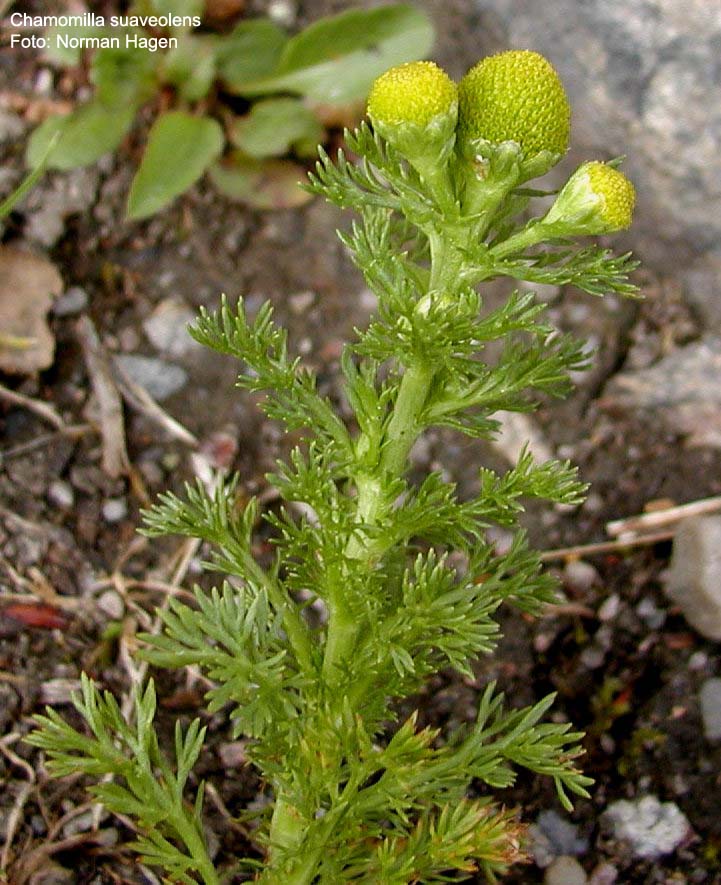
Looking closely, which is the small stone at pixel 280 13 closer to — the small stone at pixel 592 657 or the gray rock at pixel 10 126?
the gray rock at pixel 10 126

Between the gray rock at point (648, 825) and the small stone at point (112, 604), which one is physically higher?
the small stone at point (112, 604)

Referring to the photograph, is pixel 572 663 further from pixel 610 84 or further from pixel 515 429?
pixel 610 84

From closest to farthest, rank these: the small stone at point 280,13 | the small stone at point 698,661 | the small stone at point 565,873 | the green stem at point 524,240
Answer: the green stem at point 524,240 → the small stone at point 565,873 → the small stone at point 698,661 → the small stone at point 280,13

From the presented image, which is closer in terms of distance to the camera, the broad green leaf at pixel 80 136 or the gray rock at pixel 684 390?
the gray rock at pixel 684 390

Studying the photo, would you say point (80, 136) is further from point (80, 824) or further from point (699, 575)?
point (699, 575)

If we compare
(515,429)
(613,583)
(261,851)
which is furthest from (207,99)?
(261,851)

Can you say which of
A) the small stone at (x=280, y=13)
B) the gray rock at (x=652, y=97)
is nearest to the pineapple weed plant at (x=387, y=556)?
the gray rock at (x=652, y=97)

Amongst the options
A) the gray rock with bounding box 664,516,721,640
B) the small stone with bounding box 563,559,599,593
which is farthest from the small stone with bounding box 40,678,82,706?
the gray rock with bounding box 664,516,721,640

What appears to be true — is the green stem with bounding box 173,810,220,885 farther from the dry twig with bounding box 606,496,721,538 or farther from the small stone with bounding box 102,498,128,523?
the dry twig with bounding box 606,496,721,538
